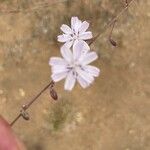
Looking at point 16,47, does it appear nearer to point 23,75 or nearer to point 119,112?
point 23,75

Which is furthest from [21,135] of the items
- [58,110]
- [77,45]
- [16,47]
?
[77,45]

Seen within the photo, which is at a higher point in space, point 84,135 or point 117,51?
point 117,51

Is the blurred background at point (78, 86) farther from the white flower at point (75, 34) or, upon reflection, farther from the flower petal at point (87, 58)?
the flower petal at point (87, 58)

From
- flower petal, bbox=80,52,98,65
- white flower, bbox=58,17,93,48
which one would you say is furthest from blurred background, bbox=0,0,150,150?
flower petal, bbox=80,52,98,65

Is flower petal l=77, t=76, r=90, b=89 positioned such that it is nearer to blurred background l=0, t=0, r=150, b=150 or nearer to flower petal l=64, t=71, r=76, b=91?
flower petal l=64, t=71, r=76, b=91

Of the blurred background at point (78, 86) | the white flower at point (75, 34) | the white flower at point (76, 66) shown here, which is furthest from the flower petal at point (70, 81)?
the blurred background at point (78, 86)
